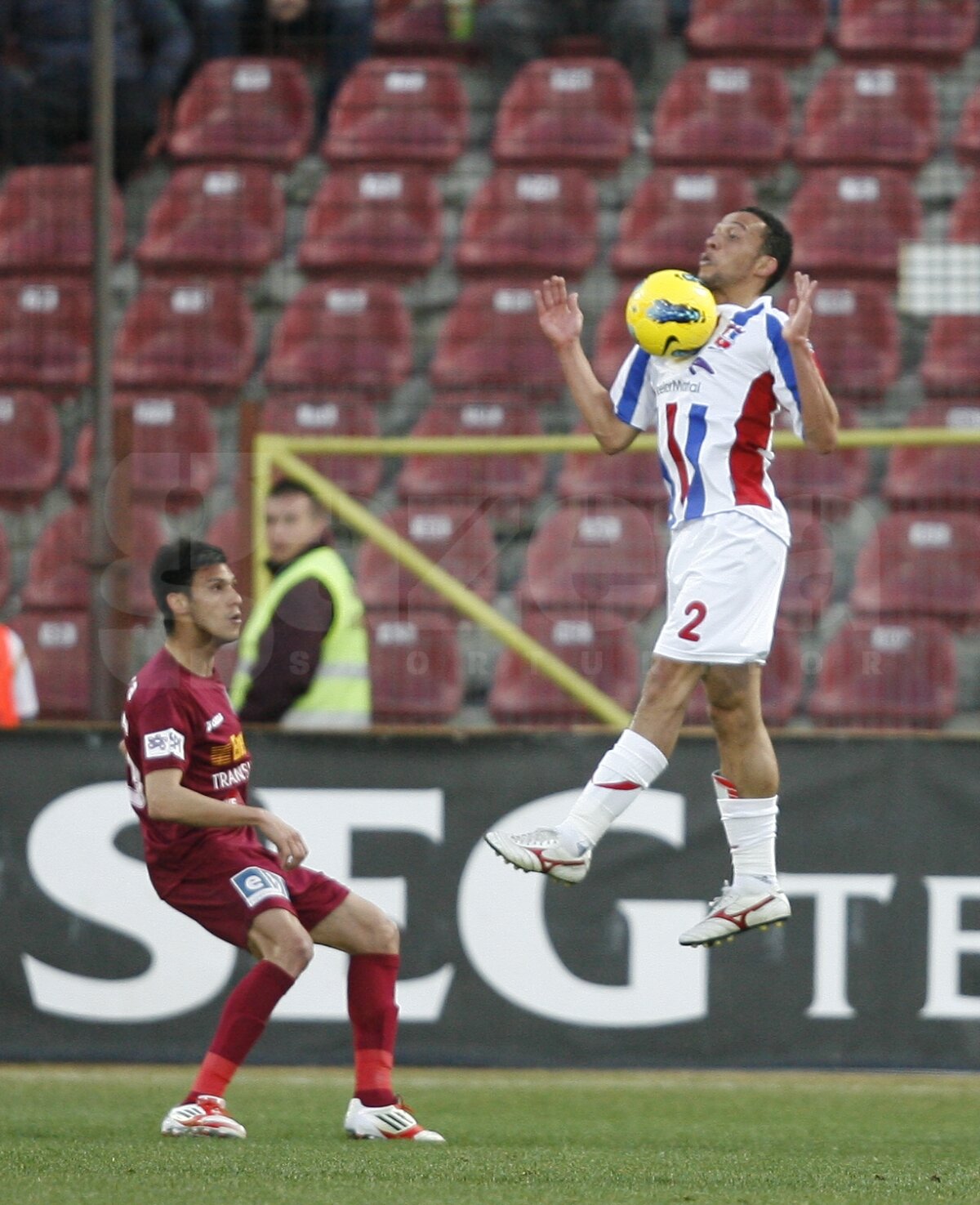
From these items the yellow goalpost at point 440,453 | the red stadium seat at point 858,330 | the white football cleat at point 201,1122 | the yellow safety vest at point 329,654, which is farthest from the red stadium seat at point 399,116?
the white football cleat at point 201,1122

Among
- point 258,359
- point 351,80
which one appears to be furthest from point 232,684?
point 351,80

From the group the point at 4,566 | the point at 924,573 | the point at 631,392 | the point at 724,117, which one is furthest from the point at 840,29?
the point at 631,392

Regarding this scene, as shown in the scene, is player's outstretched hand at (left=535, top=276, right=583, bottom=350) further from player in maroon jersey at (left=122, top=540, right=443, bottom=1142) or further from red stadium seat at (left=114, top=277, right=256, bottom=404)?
red stadium seat at (left=114, top=277, right=256, bottom=404)

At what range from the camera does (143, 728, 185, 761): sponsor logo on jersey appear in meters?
5.49

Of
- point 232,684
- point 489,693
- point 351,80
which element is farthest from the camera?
point 351,80

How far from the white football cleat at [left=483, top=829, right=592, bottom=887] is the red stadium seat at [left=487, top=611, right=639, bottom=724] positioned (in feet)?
8.46

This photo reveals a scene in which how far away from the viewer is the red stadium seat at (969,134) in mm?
10148

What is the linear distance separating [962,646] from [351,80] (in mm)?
4644

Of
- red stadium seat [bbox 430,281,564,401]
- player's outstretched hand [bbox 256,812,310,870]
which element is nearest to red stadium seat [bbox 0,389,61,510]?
red stadium seat [bbox 430,281,564,401]

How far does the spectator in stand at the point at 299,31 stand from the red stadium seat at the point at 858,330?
9.60 feet

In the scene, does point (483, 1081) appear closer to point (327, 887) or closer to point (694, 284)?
point (327, 887)

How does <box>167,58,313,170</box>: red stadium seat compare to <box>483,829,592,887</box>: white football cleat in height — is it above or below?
above

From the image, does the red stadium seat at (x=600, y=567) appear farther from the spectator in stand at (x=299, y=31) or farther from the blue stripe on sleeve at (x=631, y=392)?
the spectator in stand at (x=299, y=31)

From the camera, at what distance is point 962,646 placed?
27.6ft
